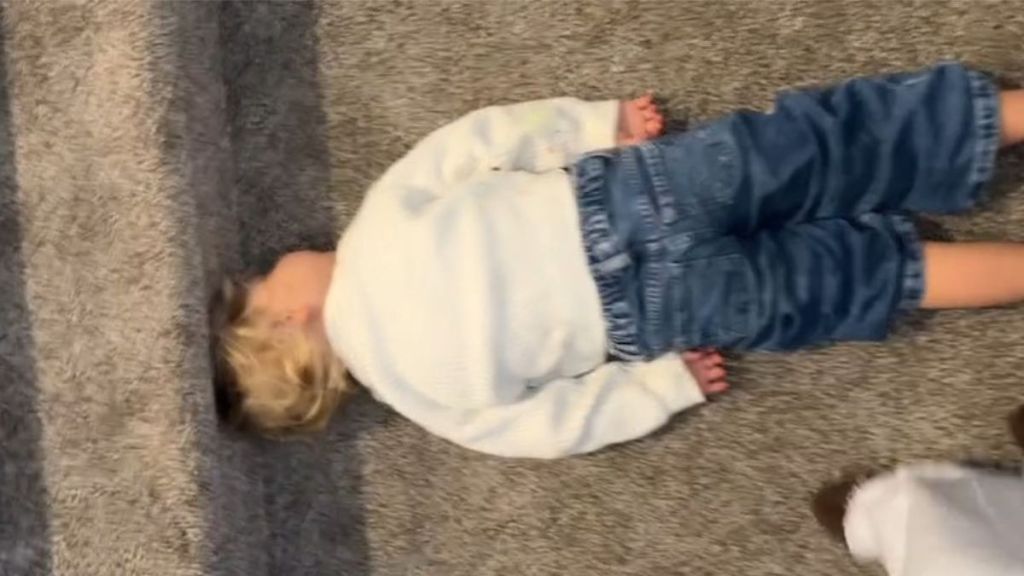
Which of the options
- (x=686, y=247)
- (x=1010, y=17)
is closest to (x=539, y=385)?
(x=686, y=247)

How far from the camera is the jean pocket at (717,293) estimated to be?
116cm

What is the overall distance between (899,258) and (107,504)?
784 millimetres

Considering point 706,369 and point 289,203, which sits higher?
point 289,203

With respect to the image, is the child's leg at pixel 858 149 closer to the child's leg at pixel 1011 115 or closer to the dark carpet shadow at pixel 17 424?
the child's leg at pixel 1011 115

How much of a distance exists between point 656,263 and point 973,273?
0.97 ft

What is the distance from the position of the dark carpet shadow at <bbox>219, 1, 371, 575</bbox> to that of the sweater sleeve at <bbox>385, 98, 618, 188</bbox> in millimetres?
164

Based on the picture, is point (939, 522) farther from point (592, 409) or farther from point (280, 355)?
point (280, 355)

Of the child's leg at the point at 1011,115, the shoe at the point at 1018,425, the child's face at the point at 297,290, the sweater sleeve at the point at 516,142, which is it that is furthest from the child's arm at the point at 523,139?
the shoe at the point at 1018,425

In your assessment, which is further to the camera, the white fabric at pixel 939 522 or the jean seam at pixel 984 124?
the jean seam at pixel 984 124

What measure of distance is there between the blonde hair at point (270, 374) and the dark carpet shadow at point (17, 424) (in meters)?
0.18

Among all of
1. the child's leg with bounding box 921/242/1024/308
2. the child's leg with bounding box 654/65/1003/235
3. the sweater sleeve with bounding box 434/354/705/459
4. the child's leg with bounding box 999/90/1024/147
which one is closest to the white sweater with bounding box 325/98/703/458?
the sweater sleeve with bounding box 434/354/705/459

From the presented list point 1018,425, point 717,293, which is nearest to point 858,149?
point 717,293

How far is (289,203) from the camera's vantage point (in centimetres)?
137

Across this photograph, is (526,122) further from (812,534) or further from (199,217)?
(812,534)
